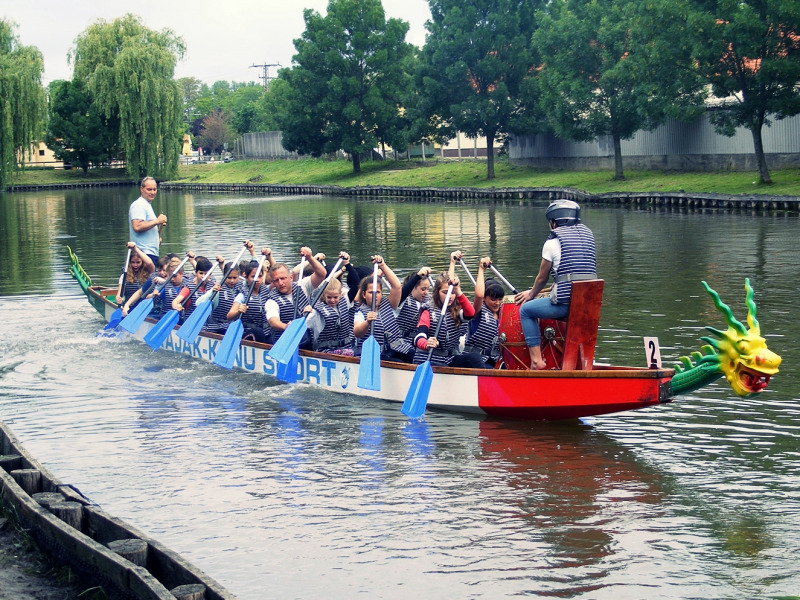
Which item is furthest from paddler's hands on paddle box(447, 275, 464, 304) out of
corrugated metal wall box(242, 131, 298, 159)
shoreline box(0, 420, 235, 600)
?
corrugated metal wall box(242, 131, 298, 159)

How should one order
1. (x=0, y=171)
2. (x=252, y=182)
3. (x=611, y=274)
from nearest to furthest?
(x=611, y=274) < (x=0, y=171) < (x=252, y=182)

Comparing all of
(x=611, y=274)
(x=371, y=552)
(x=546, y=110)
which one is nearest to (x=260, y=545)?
(x=371, y=552)

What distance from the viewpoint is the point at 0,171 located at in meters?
64.7

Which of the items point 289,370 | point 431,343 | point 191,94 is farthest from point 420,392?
point 191,94

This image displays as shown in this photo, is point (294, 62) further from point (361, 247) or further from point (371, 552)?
point (371, 552)

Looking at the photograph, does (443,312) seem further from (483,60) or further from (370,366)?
(483,60)

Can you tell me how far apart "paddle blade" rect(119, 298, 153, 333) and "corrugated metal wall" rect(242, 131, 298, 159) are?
232 feet

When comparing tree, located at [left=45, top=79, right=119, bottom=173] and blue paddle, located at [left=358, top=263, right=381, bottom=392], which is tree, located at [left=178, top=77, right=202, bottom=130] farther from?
blue paddle, located at [left=358, top=263, right=381, bottom=392]

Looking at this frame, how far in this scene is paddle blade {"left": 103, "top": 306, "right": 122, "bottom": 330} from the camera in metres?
16.7

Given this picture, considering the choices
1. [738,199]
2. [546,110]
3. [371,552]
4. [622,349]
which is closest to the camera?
[371,552]

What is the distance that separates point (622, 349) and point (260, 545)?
7863 millimetres

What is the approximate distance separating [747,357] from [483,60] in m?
48.9

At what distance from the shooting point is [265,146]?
300ft

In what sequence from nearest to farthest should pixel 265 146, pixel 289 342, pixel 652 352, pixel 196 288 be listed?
Result: 1. pixel 652 352
2. pixel 289 342
3. pixel 196 288
4. pixel 265 146
